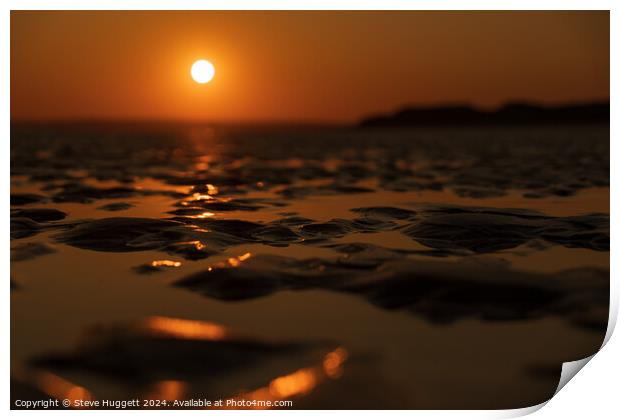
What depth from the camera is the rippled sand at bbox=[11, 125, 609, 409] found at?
1.91 metres

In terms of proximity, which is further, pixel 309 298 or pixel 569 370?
pixel 309 298

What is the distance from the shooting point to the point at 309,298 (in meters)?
2.46

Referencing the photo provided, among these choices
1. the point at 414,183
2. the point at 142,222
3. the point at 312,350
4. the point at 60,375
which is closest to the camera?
the point at 60,375

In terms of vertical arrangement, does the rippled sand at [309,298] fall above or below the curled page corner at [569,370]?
above

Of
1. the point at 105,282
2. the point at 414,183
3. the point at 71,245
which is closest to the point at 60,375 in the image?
the point at 105,282

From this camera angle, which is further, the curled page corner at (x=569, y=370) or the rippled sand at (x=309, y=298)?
the curled page corner at (x=569, y=370)

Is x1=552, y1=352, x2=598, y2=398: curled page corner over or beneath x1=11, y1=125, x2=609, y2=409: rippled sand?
beneath

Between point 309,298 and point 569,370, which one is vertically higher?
point 309,298

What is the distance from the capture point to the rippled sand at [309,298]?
75.3 inches

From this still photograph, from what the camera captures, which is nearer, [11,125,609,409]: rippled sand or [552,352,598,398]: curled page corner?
[11,125,609,409]: rippled sand

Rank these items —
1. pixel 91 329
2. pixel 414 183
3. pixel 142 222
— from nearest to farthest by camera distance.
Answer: pixel 91 329 < pixel 142 222 < pixel 414 183
